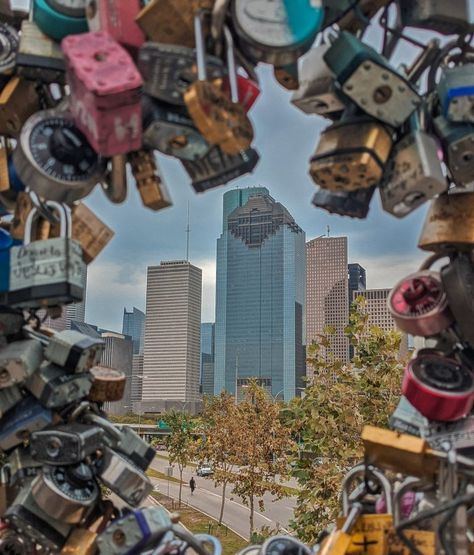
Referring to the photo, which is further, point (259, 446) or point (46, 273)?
point (259, 446)

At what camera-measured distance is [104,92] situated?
5.22ft

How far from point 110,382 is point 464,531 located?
1.26m

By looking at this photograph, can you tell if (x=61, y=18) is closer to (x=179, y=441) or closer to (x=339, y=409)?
(x=339, y=409)

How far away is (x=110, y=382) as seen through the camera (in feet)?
7.25

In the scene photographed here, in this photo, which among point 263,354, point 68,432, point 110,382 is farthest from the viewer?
point 263,354

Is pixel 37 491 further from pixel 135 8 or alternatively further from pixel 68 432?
pixel 135 8

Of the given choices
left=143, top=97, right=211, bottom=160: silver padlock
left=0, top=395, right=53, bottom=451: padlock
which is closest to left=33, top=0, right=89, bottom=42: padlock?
left=143, top=97, right=211, bottom=160: silver padlock

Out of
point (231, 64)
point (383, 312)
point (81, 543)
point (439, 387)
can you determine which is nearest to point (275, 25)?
point (231, 64)

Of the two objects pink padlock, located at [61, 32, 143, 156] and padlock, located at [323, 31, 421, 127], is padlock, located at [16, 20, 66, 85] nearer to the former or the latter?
pink padlock, located at [61, 32, 143, 156]

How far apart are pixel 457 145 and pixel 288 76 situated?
569 millimetres

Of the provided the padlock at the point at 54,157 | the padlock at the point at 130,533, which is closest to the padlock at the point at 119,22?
the padlock at the point at 54,157

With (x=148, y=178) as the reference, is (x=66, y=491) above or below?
below

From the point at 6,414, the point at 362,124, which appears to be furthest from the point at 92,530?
the point at 362,124

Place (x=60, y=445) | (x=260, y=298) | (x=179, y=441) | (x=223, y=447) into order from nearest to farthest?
(x=60, y=445) → (x=223, y=447) → (x=179, y=441) → (x=260, y=298)
